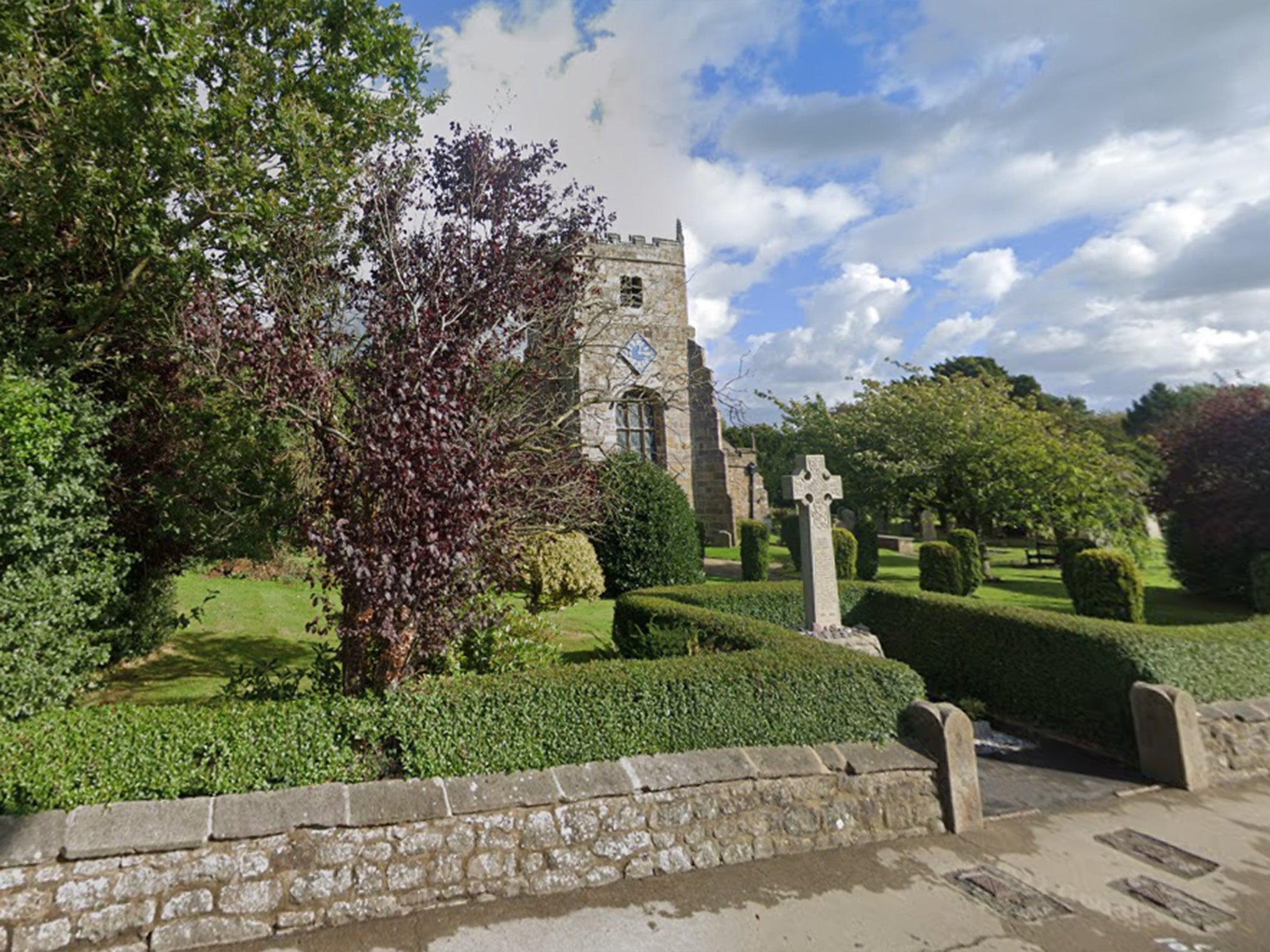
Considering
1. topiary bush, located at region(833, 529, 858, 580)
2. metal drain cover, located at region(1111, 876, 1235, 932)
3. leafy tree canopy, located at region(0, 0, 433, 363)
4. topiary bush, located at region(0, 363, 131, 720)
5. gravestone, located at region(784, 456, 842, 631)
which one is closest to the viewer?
metal drain cover, located at region(1111, 876, 1235, 932)

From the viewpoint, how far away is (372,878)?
4.00 meters

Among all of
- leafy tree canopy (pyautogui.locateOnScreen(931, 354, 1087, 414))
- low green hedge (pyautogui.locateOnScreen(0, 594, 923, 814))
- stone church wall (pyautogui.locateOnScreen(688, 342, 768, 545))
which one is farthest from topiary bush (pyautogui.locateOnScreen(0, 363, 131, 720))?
leafy tree canopy (pyautogui.locateOnScreen(931, 354, 1087, 414))

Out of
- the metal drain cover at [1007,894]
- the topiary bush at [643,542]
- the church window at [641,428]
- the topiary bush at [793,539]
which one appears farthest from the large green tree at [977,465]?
the metal drain cover at [1007,894]

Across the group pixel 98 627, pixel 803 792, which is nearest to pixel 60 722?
pixel 98 627

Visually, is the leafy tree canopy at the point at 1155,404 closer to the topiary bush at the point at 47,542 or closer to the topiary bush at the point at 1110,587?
the topiary bush at the point at 1110,587

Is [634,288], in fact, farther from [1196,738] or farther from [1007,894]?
[1007,894]

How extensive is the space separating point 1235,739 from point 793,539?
51.1 feet

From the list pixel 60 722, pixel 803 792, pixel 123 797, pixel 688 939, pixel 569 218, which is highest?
pixel 569 218

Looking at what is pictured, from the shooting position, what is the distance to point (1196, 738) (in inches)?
253

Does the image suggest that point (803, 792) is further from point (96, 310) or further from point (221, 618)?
point (221, 618)

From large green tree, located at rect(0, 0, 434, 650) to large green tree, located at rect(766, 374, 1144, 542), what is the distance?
63.1 feet

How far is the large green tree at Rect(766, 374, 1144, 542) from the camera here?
65.4 ft

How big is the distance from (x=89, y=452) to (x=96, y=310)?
60.2 inches

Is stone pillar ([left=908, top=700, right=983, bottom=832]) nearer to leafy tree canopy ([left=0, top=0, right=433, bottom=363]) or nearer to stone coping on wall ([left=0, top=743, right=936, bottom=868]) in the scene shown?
stone coping on wall ([left=0, top=743, right=936, bottom=868])
